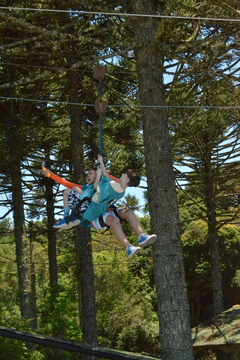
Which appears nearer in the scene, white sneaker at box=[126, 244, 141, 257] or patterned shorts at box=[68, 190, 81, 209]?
white sneaker at box=[126, 244, 141, 257]

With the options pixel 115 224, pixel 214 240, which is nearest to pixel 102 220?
pixel 115 224

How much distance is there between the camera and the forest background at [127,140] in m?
8.00

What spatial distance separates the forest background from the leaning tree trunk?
0.02m

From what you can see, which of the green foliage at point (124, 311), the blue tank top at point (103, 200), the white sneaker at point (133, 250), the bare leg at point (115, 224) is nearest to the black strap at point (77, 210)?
the blue tank top at point (103, 200)

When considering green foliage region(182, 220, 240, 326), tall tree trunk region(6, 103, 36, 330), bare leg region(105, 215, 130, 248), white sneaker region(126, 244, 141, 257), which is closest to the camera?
white sneaker region(126, 244, 141, 257)

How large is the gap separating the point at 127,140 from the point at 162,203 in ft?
27.6

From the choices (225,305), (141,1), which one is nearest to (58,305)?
(141,1)

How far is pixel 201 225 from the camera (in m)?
25.0

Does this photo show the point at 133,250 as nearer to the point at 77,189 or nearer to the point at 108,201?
the point at 108,201

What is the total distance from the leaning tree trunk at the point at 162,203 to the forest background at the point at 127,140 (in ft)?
0.05

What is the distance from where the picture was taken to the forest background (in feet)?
26.2

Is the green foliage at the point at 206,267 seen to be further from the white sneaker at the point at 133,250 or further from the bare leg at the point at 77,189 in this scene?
the white sneaker at the point at 133,250

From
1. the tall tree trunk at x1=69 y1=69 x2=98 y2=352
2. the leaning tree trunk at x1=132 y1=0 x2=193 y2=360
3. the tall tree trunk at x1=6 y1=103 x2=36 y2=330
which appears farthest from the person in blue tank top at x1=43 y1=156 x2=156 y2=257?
the tall tree trunk at x1=6 y1=103 x2=36 y2=330

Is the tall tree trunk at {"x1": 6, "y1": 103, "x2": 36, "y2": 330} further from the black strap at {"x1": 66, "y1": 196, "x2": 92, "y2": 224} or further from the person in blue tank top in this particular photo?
the black strap at {"x1": 66, "y1": 196, "x2": 92, "y2": 224}
